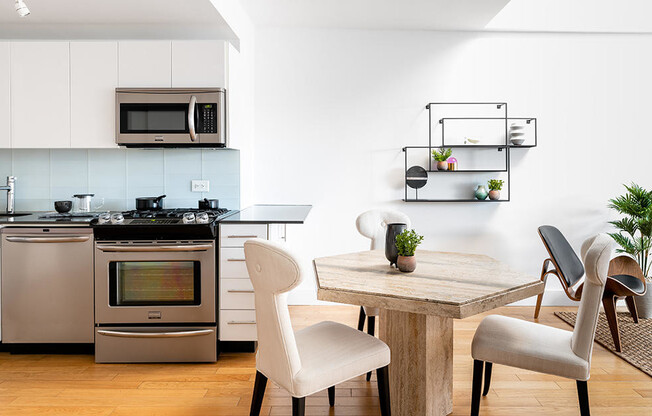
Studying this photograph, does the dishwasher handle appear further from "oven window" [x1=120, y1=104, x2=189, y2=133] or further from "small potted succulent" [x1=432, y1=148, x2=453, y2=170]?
"small potted succulent" [x1=432, y1=148, x2=453, y2=170]

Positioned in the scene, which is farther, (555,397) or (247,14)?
(247,14)

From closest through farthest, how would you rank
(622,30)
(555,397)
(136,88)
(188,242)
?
(555,397)
(188,242)
(136,88)
(622,30)

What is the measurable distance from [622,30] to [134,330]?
15.2 ft

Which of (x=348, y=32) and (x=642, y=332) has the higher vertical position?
(x=348, y=32)

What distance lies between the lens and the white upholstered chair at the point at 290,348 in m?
→ 1.59

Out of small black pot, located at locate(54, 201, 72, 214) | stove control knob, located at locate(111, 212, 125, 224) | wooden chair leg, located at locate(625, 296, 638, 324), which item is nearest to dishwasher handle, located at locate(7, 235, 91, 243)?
stove control knob, located at locate(111, 212, 125, 224)

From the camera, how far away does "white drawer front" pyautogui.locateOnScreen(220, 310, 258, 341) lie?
117 inches

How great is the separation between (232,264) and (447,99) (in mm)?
2434

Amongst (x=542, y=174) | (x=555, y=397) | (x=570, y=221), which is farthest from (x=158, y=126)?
(x=570, y=221)

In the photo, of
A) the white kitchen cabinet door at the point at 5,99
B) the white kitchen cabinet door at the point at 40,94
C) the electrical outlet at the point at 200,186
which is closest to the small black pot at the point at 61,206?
the white kitchen cabinet door at the point at 40,94

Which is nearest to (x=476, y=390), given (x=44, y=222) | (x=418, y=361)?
(x=418, y=361)

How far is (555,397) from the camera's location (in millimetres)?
2445

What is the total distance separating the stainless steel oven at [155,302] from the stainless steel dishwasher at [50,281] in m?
0.10

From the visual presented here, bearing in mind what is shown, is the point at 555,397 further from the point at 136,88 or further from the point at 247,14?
the point at 247,14
